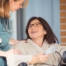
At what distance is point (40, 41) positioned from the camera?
127cm

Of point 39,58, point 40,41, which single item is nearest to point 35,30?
point 40,41

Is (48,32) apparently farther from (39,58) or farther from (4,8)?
(4,8)

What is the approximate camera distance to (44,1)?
4.17ft

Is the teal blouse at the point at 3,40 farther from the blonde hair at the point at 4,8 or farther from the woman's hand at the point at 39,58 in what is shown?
the woman's hand at the point at 39,58

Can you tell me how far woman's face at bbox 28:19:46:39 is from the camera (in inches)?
49.3

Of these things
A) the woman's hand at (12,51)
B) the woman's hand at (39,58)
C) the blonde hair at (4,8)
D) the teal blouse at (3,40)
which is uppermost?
the blonde hair at (4,8)

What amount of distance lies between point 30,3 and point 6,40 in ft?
0.94

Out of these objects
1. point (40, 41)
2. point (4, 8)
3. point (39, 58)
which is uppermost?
point (4, 8)

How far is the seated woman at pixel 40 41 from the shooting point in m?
1.23

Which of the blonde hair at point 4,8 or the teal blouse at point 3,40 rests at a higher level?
the blonde hair at point 4,8

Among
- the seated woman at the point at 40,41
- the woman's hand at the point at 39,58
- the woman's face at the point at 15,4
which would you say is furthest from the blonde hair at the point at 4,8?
the woman's hand at the point at 39,58

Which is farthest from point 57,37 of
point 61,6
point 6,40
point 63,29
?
point 6,40

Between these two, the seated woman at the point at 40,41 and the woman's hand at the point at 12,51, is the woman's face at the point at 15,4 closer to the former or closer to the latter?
the seated woman at the point at 40,41

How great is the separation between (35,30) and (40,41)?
81 millimetres
